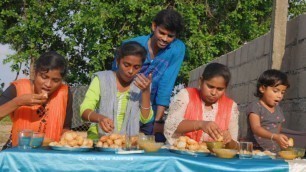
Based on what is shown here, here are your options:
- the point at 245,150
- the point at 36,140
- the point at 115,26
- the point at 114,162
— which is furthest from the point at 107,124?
the point at 115,26

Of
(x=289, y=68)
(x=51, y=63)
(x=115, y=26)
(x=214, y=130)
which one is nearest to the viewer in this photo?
(x=214, y=130)

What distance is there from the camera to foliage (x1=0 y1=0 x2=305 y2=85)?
15758 mm

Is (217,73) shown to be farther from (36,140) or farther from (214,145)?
(36,140)

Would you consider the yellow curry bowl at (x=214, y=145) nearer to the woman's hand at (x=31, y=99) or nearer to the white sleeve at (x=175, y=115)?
the white sleeve at (x=175, y=115)

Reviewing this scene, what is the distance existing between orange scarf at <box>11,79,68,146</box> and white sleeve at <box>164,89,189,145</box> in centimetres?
80

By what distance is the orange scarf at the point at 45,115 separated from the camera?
13.5 ft

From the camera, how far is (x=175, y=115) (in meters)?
4.18

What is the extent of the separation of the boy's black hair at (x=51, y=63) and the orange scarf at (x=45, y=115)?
24cm

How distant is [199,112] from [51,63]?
1.13 metres

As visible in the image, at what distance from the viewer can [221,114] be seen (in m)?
4.22

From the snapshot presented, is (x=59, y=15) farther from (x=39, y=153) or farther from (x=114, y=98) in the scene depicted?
(x=39, y=153)

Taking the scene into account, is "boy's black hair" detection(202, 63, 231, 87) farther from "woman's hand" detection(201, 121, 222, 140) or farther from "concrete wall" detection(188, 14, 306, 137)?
"concrete wall" detection(188, 14, 306, 137)

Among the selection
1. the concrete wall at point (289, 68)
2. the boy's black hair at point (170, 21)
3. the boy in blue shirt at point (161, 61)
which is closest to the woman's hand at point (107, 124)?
the boy in blue shirt at point (161, 61)

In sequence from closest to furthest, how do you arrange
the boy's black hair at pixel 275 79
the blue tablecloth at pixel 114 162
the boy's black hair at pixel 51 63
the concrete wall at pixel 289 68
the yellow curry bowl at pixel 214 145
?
1. the blue tablecloth at pixel 114 162
2. the yellow curry bowl at pixel 214 145
3. the boy's black hair at pixel 51 63
4. the boy's black hair at pixel 275 79
5. the concrete wall at pixel 289 68
